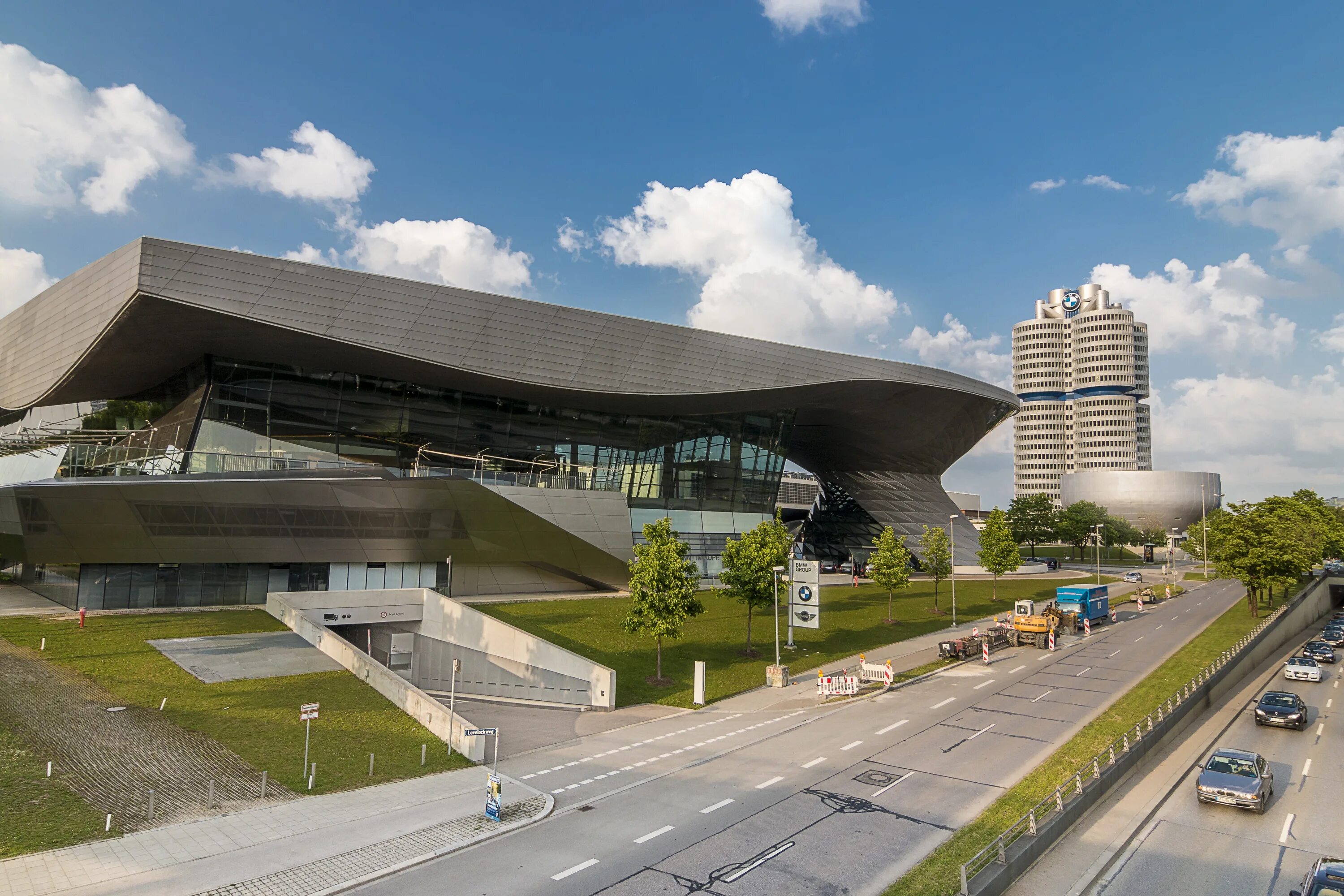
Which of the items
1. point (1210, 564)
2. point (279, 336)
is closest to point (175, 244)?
point (279, 336)

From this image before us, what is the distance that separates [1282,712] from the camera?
21.7 m

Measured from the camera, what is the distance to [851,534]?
83250 mm

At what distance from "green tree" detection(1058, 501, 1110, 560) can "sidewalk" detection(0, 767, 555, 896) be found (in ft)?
376

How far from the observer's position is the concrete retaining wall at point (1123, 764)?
11.5m

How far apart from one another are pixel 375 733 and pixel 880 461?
220 feet

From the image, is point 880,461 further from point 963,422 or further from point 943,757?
point 943,757

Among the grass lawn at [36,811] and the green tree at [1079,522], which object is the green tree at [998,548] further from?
the green tree at [1079,522]

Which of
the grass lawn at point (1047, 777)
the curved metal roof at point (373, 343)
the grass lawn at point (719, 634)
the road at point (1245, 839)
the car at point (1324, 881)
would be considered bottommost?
the grass lawn at point (719, 634)

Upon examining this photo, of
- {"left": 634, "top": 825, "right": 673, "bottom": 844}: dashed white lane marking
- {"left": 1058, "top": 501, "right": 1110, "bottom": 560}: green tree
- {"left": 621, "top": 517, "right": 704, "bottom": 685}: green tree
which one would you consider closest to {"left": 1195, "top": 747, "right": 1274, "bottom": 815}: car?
{"left": 634, "top": 825, "right": 673, "bottom": 844}: dashed white lane marking

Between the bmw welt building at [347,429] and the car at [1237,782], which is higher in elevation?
the bmw welt building at [347,429]

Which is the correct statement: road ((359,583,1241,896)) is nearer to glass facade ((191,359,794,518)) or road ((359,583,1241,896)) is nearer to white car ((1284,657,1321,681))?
white car ((1284,657,1321,681))

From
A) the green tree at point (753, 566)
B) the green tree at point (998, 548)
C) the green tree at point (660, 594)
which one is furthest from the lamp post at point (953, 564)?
the green tree at point (660, 594)

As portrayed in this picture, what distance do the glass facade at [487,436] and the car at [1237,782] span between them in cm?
3843

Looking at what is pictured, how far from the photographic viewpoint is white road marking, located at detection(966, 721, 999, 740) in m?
20.5
